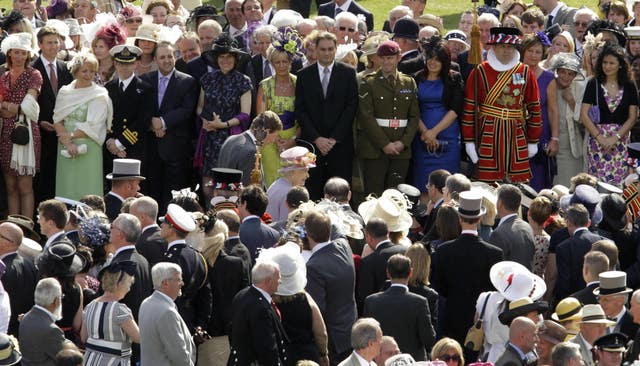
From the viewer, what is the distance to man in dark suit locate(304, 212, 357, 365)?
10.8 m

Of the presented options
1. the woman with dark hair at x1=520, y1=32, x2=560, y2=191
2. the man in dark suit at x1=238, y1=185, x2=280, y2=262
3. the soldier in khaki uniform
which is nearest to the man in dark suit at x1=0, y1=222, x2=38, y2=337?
the man in dark suit at x1=238, y1=185, x2=280, y2=262

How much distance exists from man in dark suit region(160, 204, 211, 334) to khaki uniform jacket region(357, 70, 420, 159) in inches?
161

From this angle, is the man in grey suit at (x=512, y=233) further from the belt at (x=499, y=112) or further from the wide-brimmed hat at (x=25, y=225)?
the wide-brimmed hat at (x=25, y=225)

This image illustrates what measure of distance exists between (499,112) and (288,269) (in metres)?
5.22

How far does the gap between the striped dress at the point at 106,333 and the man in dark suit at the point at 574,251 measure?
12.2 feet

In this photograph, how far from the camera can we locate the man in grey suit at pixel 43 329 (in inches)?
388

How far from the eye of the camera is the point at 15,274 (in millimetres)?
10672

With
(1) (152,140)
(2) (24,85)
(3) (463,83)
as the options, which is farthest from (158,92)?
(3) (463,83)

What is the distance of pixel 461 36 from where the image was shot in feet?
51.3

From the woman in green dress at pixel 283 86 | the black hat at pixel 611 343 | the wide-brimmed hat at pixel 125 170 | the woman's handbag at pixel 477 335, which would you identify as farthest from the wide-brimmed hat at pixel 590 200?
the wide-brimmed hat at pixel 125 170

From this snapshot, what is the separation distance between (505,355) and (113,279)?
283 cm

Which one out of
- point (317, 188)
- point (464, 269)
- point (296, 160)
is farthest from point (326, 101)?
point (464, 269)

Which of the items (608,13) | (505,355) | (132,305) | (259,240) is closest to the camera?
(505,355)

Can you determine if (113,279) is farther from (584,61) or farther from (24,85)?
(584,61)
